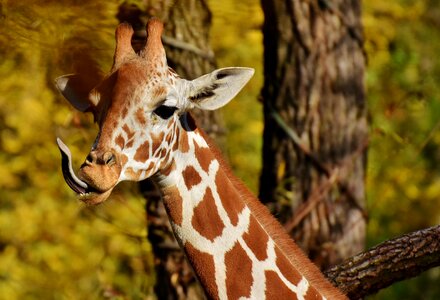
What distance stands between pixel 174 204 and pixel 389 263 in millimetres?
1107

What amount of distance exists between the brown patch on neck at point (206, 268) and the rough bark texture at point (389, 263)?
2.59 feet

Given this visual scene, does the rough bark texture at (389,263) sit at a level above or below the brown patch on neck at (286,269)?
below

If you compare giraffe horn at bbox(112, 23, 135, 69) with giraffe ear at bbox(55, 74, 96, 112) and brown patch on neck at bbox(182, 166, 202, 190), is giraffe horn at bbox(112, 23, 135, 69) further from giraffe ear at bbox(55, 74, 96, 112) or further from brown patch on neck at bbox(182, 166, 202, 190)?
brown patch on neck at bbox(182, 166, 202, 190)

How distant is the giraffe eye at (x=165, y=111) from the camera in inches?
175

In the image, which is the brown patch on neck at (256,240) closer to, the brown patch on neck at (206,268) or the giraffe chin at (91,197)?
the brown patch on neck at (206,268)

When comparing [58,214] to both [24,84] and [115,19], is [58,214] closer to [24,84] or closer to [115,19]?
[24,84]

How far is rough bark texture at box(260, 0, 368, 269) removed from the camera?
645 cm

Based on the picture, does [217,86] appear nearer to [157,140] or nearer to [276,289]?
[157,140]

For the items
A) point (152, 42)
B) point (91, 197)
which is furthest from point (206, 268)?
point (152, 42)

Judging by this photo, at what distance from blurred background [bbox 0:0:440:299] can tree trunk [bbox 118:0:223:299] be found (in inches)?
5.1

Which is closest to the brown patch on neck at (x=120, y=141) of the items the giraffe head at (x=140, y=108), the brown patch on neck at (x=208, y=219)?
the giraffe head at (x=140, y=108)

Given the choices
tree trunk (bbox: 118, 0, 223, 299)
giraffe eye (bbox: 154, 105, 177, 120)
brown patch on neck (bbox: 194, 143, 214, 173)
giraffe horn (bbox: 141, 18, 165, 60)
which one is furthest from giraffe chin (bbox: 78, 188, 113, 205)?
tree trunk (bbox: 118, 0, 223, 299)

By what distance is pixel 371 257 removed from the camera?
16.8 ft

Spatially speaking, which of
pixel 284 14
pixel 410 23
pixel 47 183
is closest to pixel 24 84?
pixel 284 14
